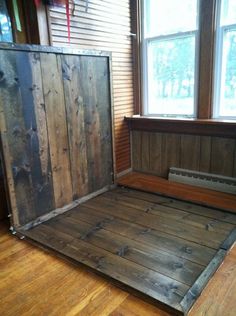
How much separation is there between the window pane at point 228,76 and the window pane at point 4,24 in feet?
6.98

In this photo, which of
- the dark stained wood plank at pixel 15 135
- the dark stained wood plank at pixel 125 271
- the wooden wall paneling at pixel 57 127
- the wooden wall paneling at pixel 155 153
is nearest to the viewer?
the dark stained wood plank at pixel 125 271

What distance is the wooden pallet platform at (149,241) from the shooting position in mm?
1686

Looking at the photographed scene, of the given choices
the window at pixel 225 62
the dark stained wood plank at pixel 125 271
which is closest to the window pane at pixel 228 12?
the window at pixel 225 62

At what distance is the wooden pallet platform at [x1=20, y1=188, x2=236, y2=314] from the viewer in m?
1.69

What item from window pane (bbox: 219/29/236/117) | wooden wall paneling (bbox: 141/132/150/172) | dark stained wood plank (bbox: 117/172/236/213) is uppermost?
window pane (bbox: 219/29/236/117)

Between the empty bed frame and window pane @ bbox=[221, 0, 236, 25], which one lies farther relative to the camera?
window pane @ bbox=[221, 0, 236, 25]

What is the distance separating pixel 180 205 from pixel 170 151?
2.90 ft

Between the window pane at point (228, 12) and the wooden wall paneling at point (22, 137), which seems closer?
the wooden wall paneling at point (22, 137)

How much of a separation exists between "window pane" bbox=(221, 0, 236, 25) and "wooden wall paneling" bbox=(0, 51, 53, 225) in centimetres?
203

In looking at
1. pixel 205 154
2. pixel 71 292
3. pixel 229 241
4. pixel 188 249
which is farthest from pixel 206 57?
pixel 71 292

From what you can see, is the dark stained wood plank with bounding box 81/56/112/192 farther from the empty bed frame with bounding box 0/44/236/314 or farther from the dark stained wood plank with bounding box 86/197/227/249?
the dark stained wood plank with bounding box 86/197/227/249

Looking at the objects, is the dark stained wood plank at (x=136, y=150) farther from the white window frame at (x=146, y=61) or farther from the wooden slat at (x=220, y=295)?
the wooden slat at (x=220, y=295)

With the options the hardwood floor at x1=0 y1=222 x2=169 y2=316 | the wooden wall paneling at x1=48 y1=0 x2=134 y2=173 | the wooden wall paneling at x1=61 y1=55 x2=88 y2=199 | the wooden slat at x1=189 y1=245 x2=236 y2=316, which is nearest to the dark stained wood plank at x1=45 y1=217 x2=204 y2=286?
the wooden slat at x1=189 y1=245 x2=236 y2=316

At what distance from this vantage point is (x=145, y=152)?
3658mm
